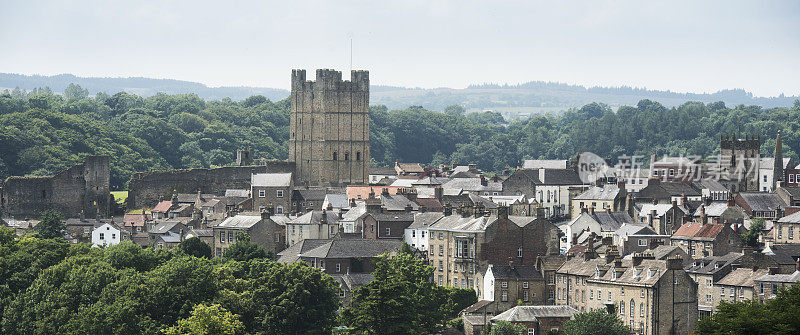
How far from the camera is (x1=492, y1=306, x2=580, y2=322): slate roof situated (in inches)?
2559

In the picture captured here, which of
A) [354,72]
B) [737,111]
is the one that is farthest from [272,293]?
[737,111]

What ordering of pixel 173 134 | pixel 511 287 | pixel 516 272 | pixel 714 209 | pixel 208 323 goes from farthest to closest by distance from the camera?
1. pixel 173 134
2. pixel 714 209
3. pixel 516 272
4. pixel 511 287
5. pixel 208 323

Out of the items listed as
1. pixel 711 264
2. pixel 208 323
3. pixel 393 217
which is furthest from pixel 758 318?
pixel 393 217

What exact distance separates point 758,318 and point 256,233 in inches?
1538

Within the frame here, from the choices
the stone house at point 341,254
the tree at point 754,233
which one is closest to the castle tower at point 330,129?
the stone house at point 341,254

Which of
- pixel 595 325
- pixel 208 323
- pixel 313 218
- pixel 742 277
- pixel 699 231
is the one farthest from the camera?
pixel 313 218

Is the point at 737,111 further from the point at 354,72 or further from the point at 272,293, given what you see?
the point at 272,293

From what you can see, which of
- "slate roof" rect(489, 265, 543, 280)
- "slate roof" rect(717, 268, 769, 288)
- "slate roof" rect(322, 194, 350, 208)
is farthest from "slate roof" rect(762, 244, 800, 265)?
"slate roof" rect(322, 194, 350, 208)

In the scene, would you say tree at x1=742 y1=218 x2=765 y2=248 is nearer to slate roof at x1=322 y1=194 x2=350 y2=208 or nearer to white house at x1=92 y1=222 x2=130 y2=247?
slate roof at x1=322 y1=194 x2=350 y2=208

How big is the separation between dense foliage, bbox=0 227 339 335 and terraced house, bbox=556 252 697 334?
1211 centimetres

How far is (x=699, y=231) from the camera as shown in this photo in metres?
78.2

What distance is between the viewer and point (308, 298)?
64.1 m

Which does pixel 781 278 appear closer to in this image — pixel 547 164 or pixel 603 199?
pixel 603 199

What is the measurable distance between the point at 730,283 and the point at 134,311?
2745 centimetres
